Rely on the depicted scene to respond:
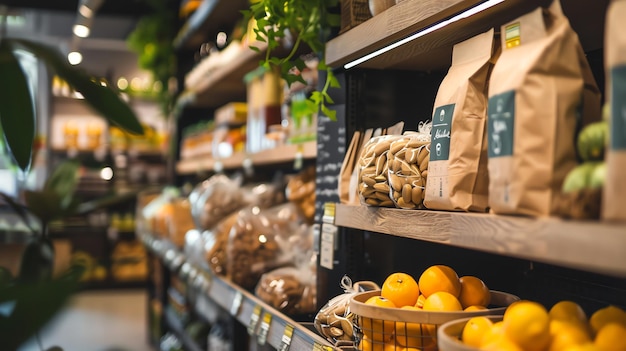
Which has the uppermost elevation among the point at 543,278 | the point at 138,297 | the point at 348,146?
the point at 348,146

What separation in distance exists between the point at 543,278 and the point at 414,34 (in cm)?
63

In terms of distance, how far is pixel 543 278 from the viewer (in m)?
1.49

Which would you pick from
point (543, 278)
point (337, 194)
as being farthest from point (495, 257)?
point (337, 194)

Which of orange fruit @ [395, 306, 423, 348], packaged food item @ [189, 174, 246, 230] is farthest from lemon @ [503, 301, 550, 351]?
packaged food item @ [189, 174, 246, 230]

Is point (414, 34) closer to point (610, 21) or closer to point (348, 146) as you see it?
point (348, 146)

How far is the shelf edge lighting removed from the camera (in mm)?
1188

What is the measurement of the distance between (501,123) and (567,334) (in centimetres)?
33

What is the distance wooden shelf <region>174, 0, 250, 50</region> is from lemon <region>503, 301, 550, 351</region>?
2618mm

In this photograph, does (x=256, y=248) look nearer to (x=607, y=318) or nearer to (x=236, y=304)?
(x=236, y=304)

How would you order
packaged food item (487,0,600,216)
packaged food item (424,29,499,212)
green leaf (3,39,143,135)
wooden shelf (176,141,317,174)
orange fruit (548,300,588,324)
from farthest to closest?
wooden shelf (176,141,317,174) → packaged food item (424,29,499,212) → orange fruit (548,300,588,324) → packaged food item (487,0,600,216) → green leaf (3,39,143,135)

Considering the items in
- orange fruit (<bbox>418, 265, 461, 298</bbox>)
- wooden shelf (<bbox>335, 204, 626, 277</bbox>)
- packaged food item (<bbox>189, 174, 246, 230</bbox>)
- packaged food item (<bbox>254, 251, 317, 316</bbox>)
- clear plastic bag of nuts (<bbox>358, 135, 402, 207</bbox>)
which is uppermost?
clear plastic bag of nuts (<bbox>358, 135, 402, 207</bbox>)

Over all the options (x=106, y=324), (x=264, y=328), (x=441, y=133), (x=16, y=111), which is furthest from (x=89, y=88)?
(x=106, y=324)

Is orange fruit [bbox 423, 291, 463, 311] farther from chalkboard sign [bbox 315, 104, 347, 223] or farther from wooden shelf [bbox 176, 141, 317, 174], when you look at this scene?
wooden shelf [bbox 176, 141, 317, 174]

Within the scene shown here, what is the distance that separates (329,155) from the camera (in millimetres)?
1929
